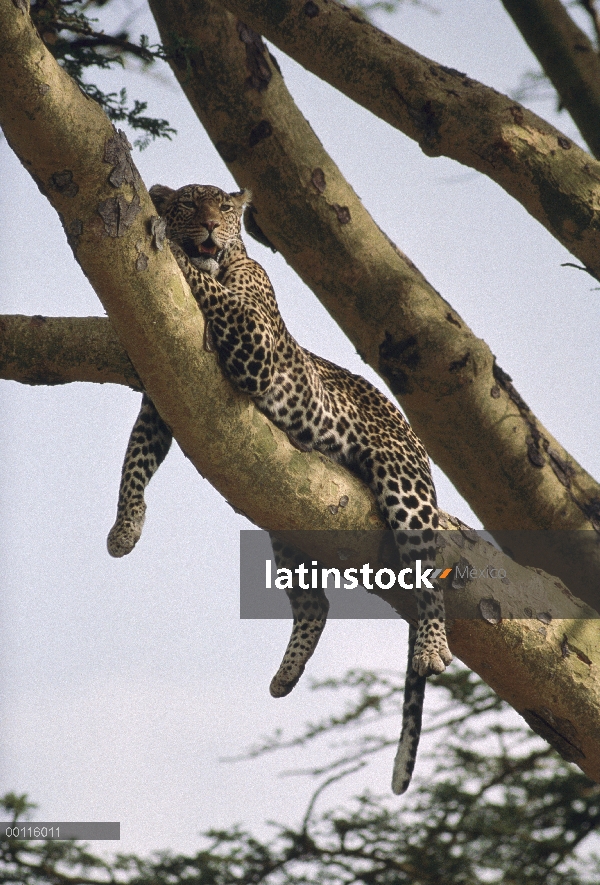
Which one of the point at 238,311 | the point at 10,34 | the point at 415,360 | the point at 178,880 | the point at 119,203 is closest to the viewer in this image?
the point at 10,34

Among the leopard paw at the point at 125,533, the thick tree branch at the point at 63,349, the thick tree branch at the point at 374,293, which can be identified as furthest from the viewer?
the thick tree branch at the point at 374,293

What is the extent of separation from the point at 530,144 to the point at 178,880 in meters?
7.44

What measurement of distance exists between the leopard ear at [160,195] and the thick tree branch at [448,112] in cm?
118

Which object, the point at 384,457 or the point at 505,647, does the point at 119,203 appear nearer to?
the point at 384,457

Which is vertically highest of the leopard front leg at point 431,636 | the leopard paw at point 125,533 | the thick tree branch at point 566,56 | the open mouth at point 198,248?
the thick tree branch at point 566,56

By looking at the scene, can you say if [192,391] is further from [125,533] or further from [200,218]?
[200,218]

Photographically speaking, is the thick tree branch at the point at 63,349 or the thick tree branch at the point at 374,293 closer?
the thick tree branch at the point at 63,349

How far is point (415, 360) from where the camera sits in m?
6.30

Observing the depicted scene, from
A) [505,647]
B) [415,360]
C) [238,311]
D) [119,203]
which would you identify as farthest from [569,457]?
[119,203]

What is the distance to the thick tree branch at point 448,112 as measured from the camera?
19.8 feet

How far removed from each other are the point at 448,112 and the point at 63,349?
260 centimetres

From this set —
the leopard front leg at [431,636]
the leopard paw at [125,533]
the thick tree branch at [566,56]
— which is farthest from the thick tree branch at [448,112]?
the leopard paw at [125,533]

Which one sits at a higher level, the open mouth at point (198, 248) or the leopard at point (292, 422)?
the open mouth at point (198, 248)

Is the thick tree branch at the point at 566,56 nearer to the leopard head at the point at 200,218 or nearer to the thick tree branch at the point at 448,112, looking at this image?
the thick tree branch at the point at 448,112
